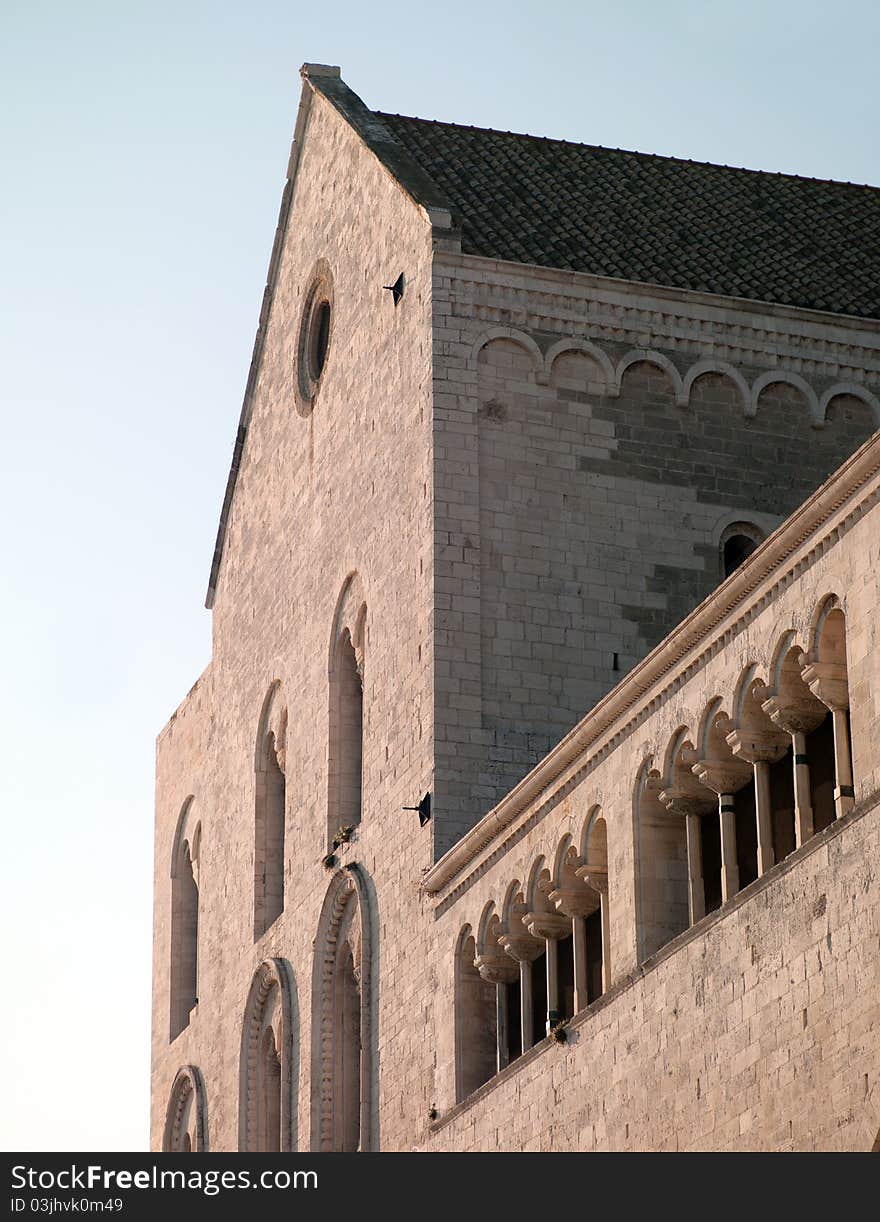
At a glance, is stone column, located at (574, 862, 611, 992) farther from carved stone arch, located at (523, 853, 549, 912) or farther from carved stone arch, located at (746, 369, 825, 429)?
carved stone arch, located at (746, 369, 825, 429)

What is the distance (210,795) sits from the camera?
3969cm

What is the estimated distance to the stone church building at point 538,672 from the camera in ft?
69.6

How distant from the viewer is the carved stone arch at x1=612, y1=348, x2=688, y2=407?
104 feet

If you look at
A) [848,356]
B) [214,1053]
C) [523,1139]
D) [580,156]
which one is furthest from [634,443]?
[214,1053]

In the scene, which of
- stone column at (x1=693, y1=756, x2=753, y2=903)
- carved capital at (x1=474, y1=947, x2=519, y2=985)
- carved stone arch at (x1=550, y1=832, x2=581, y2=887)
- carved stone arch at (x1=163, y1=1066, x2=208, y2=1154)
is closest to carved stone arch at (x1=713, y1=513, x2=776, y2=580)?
carved capital at (x1=474, y1=947, x2=519, y2=985)

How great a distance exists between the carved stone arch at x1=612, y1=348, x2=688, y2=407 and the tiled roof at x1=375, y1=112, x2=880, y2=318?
3.32 ft

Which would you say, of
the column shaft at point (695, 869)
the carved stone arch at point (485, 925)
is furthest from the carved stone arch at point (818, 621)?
the carved stone arch at point (485, 925)

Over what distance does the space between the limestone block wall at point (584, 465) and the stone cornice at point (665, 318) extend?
0.08 ft

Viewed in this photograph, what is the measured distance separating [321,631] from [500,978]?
817 cm

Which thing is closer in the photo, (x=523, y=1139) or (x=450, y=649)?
(x=523, y=1139)

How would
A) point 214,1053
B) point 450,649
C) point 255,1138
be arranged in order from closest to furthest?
point 450,649 → point 255,1138 → point 214,1053

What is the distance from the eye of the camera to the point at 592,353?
31594 millimetres

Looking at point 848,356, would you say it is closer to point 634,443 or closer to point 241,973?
point 634,443

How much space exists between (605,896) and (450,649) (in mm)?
5521
